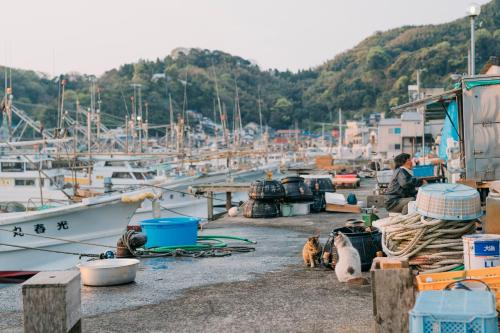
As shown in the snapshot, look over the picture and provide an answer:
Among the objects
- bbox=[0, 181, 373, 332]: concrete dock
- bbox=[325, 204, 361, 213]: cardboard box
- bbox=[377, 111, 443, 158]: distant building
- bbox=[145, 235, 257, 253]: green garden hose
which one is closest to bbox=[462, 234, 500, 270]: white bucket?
bbox=[0, 181, 373, 332]: concrete dock

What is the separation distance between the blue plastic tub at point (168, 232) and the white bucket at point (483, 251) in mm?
5048

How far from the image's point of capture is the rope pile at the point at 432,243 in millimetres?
7012

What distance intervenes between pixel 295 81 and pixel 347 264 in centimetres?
18592

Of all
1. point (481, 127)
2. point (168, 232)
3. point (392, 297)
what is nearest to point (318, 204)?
point (481, 127)

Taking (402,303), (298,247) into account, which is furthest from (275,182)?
(402,303)

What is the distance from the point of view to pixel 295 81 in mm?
190875

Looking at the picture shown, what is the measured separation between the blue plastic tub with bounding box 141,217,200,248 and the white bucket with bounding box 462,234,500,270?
5.05 meters

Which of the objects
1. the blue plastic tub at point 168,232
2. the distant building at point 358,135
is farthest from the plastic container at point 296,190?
the distant building at point 358,135

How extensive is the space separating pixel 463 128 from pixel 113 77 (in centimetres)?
14184

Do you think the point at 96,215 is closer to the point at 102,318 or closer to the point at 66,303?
the point at 102,318

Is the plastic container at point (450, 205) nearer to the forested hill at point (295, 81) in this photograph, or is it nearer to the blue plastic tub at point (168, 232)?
the blue plastic tub at point (168, 232)

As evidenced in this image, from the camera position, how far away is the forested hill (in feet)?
408

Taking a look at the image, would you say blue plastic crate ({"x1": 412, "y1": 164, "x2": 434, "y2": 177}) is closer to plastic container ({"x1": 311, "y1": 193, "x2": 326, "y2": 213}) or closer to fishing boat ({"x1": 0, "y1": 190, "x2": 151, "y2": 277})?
plastic container ({"x1": 311, "y1": 193, "x2": 326, "y2": 213})

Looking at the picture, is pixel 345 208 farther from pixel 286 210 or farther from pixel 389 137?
pixel 389 137
